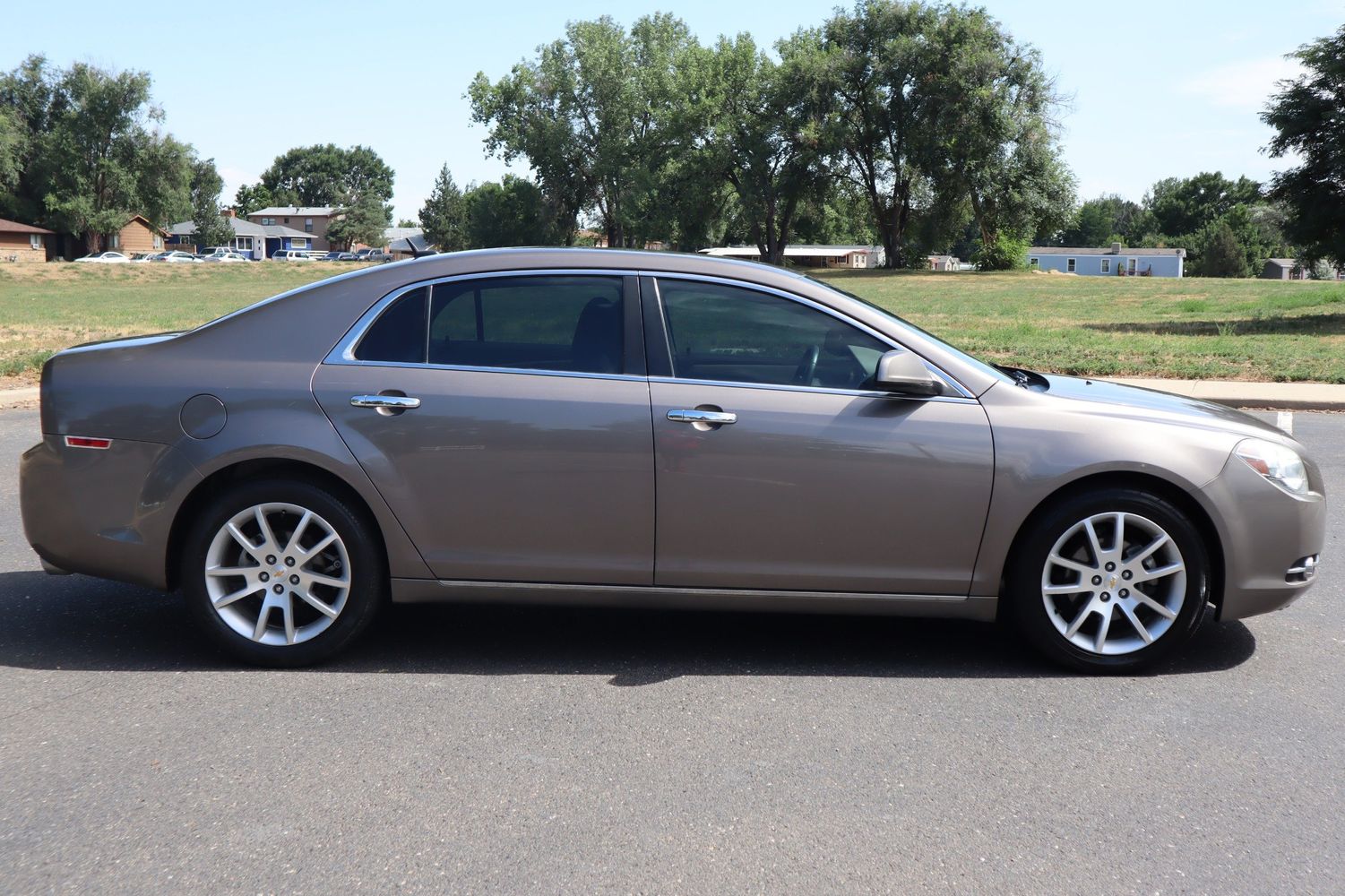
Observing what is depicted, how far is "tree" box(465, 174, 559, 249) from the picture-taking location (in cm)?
7688

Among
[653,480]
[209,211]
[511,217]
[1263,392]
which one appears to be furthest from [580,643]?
[209,211]

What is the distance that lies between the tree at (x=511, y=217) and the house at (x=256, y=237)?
5043cm

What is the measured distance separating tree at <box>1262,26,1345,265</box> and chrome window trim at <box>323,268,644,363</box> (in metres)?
23.1

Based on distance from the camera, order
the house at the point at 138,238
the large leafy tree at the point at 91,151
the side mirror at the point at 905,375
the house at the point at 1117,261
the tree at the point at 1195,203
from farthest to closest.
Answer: the tree at the point at 1195,203, the house at the point at 1117,261, the house at the point at 138,238, the large leafy tree at the point at 91,151, the side mirror at the point at 905,375

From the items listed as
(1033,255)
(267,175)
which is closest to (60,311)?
(1033,255)

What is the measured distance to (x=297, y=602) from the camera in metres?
4.49

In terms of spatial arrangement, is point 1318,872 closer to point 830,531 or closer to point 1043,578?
point 1043,578

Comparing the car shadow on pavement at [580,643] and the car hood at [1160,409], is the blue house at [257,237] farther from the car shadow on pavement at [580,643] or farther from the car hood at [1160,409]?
the car hood at [1160,409]

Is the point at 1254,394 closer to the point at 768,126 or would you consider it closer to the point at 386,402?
the point at 386,402

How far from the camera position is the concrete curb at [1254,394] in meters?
12.4

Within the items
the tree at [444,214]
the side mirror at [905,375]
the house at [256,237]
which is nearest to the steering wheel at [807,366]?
the side mirror at [905,375]

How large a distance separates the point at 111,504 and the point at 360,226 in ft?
458

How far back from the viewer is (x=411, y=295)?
463cm

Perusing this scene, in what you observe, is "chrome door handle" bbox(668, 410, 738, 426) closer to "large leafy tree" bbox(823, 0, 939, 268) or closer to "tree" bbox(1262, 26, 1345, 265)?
"tree" bbox(1262, 26, 1345, 265)
